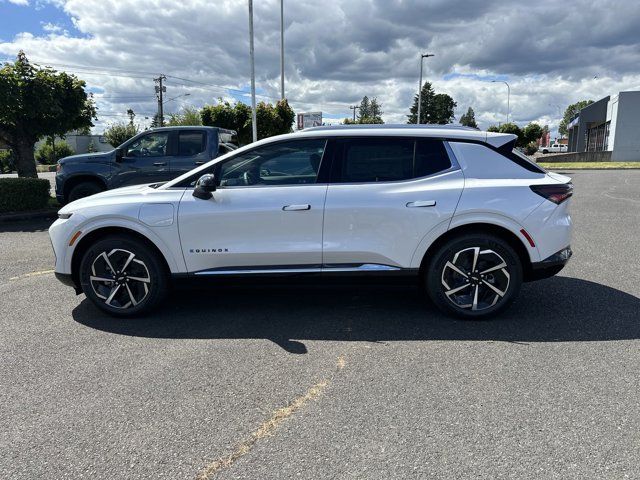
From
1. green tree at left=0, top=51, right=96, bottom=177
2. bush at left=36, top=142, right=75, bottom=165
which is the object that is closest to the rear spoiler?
green tree at left=0, top=51, right=96, bottom=177

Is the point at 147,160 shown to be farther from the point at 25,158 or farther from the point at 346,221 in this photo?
the point at 346,221

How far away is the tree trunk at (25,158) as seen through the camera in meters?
13.1

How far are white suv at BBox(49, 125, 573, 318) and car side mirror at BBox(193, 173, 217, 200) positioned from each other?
11 millimetres

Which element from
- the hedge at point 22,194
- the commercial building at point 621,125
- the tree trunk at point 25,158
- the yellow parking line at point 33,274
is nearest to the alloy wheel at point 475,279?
the yellow parking line at point 33,274

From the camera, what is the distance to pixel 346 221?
4.27 metres

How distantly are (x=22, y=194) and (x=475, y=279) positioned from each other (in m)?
10.4

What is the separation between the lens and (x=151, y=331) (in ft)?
14.2

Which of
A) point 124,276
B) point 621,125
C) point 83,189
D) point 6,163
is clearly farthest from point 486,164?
point 6,163

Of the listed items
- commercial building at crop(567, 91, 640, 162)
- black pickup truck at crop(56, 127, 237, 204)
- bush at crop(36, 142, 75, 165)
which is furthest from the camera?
bush at crop(36, 142, 75, 165)

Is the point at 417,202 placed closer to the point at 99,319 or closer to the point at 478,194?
the point at 478,194

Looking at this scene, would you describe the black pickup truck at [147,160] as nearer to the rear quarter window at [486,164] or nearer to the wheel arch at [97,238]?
the wheel arch at [97,238]

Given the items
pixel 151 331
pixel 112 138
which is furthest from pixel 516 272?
pixel 112 138

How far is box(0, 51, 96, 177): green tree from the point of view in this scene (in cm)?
1152

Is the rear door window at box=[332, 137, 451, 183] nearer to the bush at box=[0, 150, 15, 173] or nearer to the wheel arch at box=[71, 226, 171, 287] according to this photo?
the wheel arch at box=[71, 226, 171, 287]
